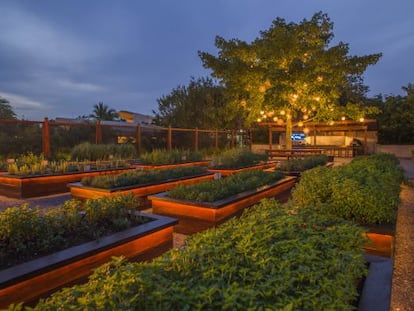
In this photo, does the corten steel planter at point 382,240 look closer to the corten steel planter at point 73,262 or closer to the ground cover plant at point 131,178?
the corten steel planter at point 73,262

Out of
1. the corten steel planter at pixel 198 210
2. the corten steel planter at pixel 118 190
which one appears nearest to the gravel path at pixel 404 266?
the corten steel planter at pixel 198 210

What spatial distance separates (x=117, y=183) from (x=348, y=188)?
4598 millimetres

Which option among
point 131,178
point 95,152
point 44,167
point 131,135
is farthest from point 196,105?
point 131,178

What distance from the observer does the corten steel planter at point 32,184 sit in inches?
285

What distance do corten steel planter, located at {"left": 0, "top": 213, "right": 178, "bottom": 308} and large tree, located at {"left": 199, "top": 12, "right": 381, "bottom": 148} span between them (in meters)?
11.1

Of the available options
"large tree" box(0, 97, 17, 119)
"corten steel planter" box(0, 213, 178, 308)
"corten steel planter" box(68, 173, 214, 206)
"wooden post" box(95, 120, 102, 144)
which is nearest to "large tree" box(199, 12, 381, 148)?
"wooden post" box(95, 120, 102, 144)

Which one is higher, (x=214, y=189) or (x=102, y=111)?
(x=102, y=111)

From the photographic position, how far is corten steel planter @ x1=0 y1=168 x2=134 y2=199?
723cm

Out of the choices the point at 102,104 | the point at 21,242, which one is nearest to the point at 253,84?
the point at 21,242

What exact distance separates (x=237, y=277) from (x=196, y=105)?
70.3 feet

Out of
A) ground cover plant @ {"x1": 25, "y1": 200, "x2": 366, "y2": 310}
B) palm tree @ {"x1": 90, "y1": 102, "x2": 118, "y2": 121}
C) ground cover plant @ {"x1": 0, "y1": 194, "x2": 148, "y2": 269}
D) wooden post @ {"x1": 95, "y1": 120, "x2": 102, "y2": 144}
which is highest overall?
palm tree @ {"x1": 90, "y1": 102, "x2": 118, "y2": 121}

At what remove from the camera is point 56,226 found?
3.03 m

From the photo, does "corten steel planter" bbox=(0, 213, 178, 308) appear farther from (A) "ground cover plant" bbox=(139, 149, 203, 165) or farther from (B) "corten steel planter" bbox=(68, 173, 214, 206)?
(A) "ground cover plant" bbox=(139, 149, 203, 165)

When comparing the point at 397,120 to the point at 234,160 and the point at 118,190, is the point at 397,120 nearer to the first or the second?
the point at 234,160
